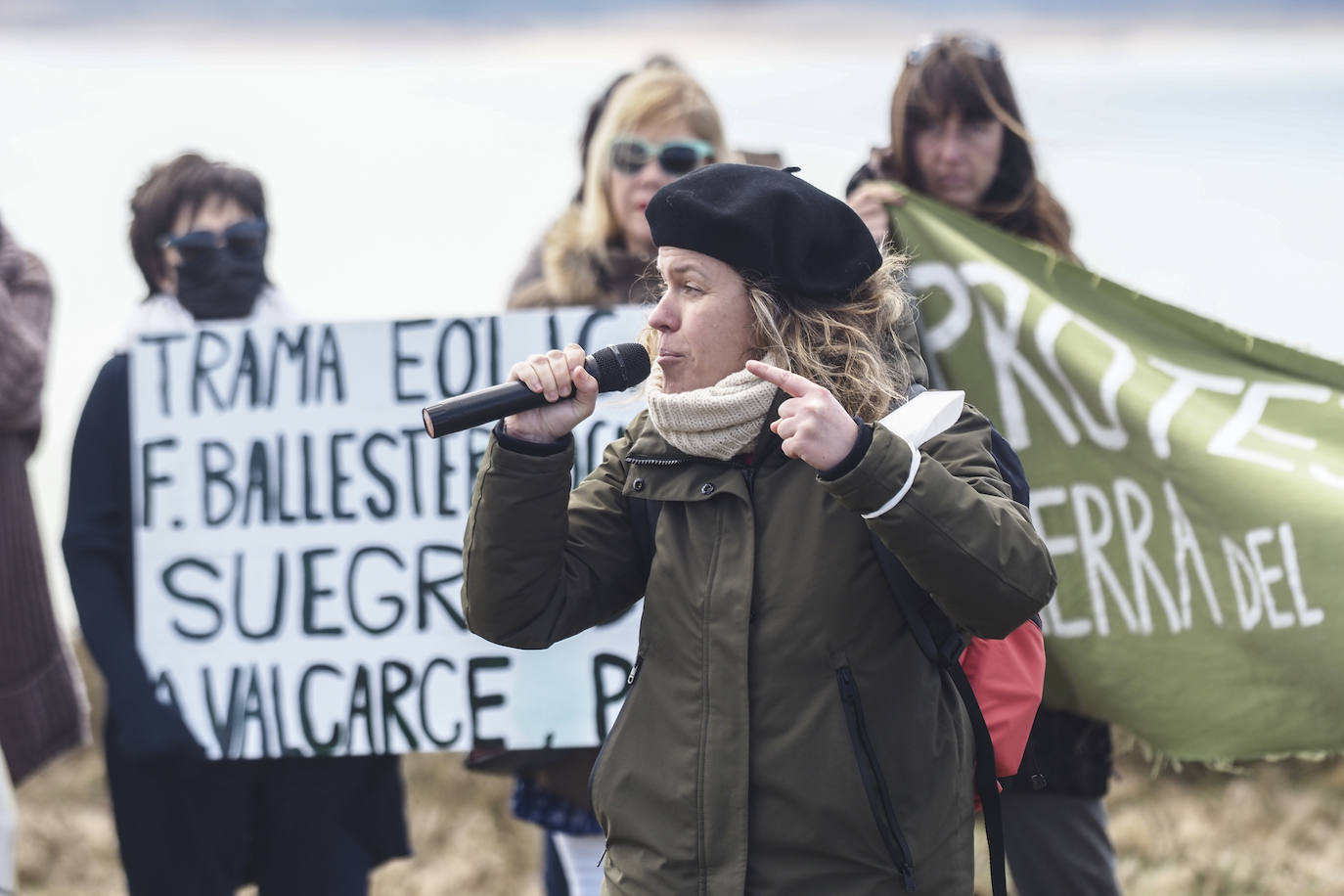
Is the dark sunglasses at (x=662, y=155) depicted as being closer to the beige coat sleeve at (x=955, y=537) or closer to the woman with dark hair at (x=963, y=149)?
the woman with dark hair at (x=963, y=149)

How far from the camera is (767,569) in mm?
2199

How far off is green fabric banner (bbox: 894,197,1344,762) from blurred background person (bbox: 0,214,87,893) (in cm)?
217

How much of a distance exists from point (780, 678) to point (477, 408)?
0.53 m

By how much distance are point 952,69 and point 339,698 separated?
6.63 feet

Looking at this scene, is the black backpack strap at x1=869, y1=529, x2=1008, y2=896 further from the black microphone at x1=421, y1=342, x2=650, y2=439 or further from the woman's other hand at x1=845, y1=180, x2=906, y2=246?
the woman's other hand at x1=845, y1=180, x2=906, y2=246

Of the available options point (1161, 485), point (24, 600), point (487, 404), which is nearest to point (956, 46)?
point (1161, 485)

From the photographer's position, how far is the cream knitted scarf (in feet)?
7.22

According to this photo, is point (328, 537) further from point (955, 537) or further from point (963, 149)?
point (955, 537)

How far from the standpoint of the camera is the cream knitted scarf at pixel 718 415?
2.20m

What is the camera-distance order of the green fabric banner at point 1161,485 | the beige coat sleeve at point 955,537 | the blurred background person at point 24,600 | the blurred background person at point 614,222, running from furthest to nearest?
the blurred background person at point 24,600, the blurred background person at point 614,222, the green fabric banner at point 1161,485, the beige coat sleeve at point 955,537

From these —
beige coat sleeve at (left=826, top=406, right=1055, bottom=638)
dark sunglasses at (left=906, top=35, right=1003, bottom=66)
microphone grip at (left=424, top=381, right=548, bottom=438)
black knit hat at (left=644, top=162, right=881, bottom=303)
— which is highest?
dark sunglasses at (left=906, top=35, right=1003, bottom=66)

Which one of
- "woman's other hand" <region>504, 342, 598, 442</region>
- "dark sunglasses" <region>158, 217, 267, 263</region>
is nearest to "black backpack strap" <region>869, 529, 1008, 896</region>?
"woman's other hand" <region>504, 342, 598, 442</region>

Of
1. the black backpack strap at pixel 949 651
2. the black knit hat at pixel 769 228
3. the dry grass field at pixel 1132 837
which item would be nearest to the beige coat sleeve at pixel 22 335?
the black knit hat at pixel 769 228

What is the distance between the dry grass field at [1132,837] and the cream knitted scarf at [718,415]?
3.70m
